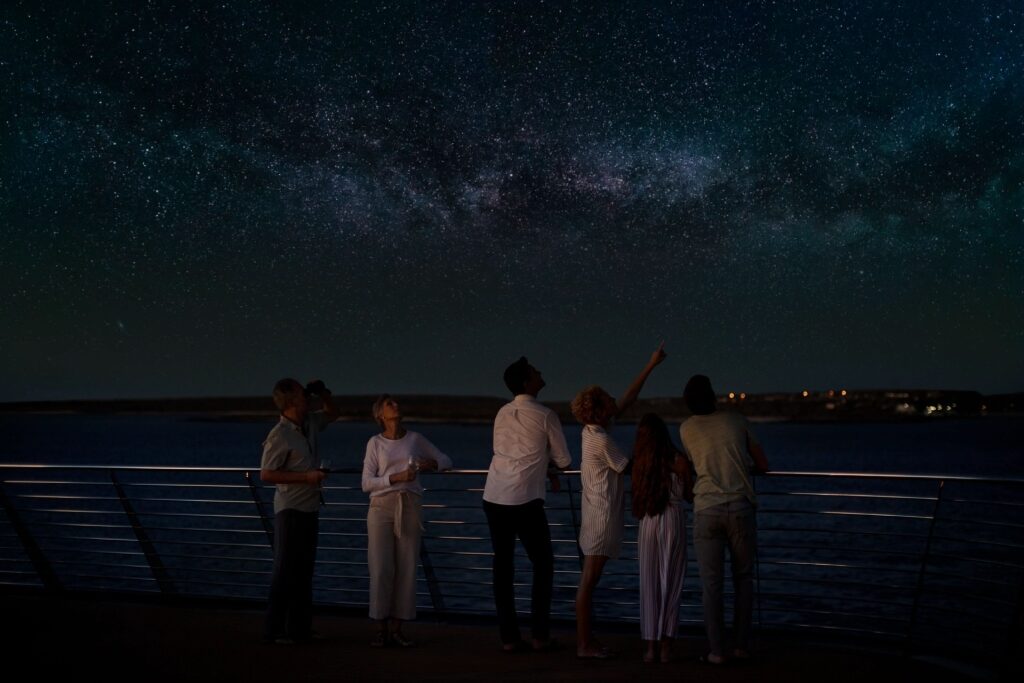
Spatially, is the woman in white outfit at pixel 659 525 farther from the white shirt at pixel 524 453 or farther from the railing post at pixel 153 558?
the railing post at pixel 153 558

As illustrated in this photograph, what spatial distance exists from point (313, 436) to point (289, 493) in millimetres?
369

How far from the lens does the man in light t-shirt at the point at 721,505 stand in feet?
16.4

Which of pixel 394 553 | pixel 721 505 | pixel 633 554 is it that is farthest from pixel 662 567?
pixel 633 554

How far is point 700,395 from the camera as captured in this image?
199 inches

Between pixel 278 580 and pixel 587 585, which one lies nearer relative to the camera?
pixel 587 585

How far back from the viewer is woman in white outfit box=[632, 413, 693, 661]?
200 inches

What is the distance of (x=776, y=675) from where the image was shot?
4.63 meters

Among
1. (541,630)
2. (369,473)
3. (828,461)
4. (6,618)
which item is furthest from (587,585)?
(828,461)

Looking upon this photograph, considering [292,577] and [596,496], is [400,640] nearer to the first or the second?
[292,577]

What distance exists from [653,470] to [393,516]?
1.58m

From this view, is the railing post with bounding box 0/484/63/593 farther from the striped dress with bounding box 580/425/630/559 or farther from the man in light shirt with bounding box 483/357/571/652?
the striped dress with bounding box 580/425/630/559

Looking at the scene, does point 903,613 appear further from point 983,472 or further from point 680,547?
point 983,472

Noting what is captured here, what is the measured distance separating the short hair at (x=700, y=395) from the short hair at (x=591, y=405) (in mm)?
419


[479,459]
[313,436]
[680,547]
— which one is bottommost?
[479,459]
